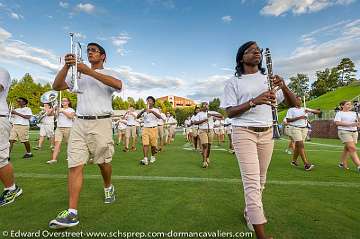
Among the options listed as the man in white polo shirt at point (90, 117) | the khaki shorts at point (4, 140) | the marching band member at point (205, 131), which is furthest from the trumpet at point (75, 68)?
the marching band member at point (205, 131)

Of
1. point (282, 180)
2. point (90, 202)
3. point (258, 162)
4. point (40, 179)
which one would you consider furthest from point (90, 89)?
point (282, 180)

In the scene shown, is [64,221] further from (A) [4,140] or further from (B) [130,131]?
(B) [130,131]

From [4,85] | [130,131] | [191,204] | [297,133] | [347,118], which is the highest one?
[4,85]

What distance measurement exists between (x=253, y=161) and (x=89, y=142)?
2234 mm

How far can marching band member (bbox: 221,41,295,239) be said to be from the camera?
3359 mm

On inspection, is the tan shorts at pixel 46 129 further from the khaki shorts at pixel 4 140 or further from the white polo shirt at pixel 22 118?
the khaki shorts at pixel 4 140

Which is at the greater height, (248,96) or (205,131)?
(248,96)

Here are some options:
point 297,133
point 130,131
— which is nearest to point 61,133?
point 130,131

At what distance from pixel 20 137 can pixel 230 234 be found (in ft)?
33.3

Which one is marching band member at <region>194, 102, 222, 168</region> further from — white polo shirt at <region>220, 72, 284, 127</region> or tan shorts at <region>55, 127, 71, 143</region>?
white polo shirt at <region>220, 72, 284, 127</region>

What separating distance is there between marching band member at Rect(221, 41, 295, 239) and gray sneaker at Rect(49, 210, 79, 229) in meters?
2.07

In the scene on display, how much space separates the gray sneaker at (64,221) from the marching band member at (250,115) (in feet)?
6.79

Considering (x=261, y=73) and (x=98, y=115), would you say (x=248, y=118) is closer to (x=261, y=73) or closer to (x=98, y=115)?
(x=261, y=73)

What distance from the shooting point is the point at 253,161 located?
134 inches
